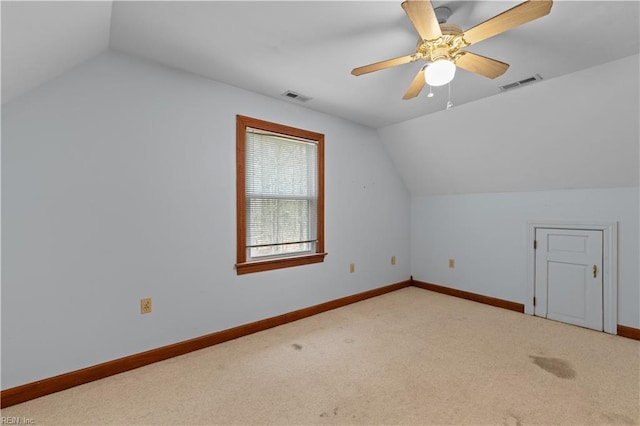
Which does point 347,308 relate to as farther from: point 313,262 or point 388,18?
point 388,18

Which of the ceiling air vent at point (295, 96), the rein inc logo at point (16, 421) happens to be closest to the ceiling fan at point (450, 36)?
the ceiling air vent at point (295, 96)

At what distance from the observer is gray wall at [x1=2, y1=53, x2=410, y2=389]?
1849 millimetres

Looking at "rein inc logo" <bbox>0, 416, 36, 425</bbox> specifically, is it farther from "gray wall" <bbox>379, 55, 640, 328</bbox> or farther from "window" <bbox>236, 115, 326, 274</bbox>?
"gray wall" <bbox>379, 55, 640, 328</bbox>

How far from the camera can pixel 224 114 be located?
2.69 meters

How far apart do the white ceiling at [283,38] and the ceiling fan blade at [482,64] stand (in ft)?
0.74

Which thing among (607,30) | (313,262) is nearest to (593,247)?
(607,30)

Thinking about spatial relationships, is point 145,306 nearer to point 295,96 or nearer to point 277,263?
point 277,263

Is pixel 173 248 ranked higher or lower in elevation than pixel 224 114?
lower

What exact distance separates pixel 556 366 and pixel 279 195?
9.02 ft

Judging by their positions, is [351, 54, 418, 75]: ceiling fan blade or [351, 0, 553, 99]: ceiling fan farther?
[351, 54, 418, 75]: ceiling fan blade

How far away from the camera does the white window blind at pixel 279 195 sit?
2.94 metres

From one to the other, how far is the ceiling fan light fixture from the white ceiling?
36 centimetres

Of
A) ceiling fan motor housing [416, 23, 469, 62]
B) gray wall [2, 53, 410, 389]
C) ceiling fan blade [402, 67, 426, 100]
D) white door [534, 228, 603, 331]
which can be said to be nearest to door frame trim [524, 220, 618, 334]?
white door [534, 228, 603, 331]

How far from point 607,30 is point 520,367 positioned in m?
2.36
